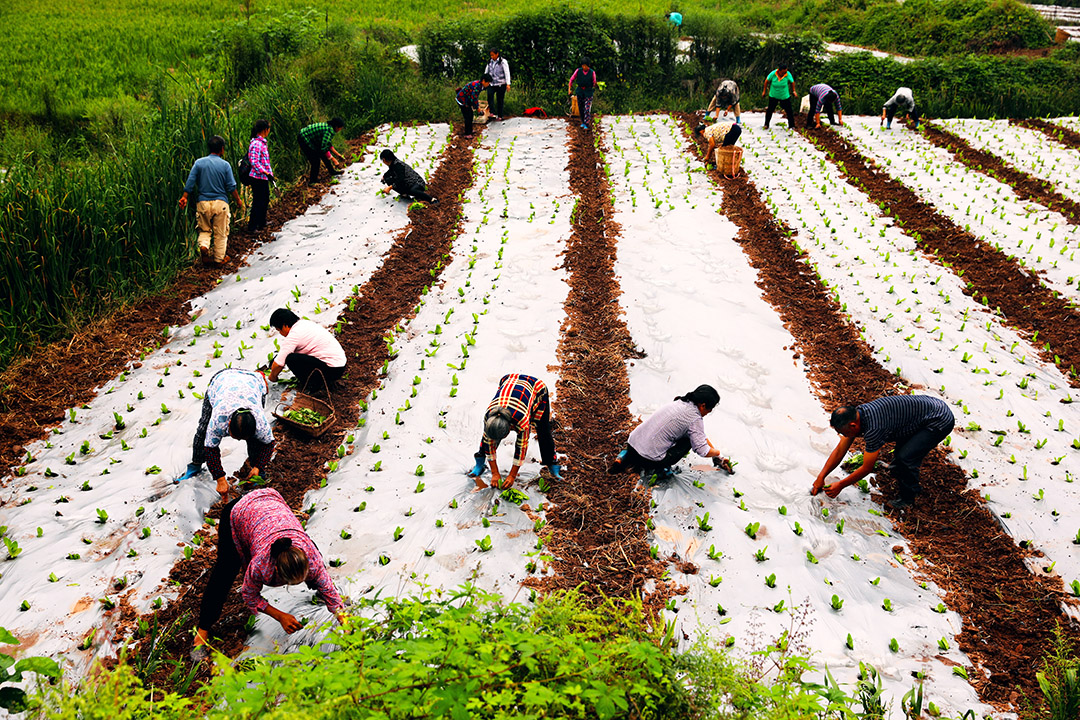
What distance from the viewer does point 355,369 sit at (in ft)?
23.7

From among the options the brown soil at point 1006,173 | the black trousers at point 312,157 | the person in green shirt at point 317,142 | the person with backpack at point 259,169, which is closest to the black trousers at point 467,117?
the person in green shirt at point 317,142

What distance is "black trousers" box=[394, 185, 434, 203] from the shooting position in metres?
11.1

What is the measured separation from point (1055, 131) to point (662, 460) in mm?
16017

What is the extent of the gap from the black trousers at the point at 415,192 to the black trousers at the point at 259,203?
2237 millimetres

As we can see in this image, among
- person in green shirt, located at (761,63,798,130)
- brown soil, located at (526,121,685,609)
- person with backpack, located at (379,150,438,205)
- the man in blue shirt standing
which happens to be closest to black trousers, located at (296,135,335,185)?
person with backpack, located at (379,150,438,205)

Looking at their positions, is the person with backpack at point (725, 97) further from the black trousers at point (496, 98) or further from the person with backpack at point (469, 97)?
the person with backpack at point (469, 97)

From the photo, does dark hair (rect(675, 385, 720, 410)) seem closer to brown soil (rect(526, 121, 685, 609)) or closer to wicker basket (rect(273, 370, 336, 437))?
brown soil (rect(526, 121, 685, 609))

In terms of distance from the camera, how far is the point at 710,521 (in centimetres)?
516

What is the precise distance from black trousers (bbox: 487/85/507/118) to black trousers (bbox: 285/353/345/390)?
420 inches

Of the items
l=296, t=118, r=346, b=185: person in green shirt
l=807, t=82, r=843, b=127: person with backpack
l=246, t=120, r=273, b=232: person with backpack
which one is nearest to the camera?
l=246, t=120, r=273, b=232: person with backpack

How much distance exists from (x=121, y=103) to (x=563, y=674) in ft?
56.7

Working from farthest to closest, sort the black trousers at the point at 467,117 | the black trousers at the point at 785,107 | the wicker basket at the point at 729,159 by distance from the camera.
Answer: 1. the black trousers at the point at 785,107
2. the black trousers at the point at 467,117
3. the wicker basket at the point at 729,159

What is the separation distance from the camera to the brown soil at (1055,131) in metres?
14.2

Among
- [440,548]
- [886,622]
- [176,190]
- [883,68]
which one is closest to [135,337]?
[176,190]
